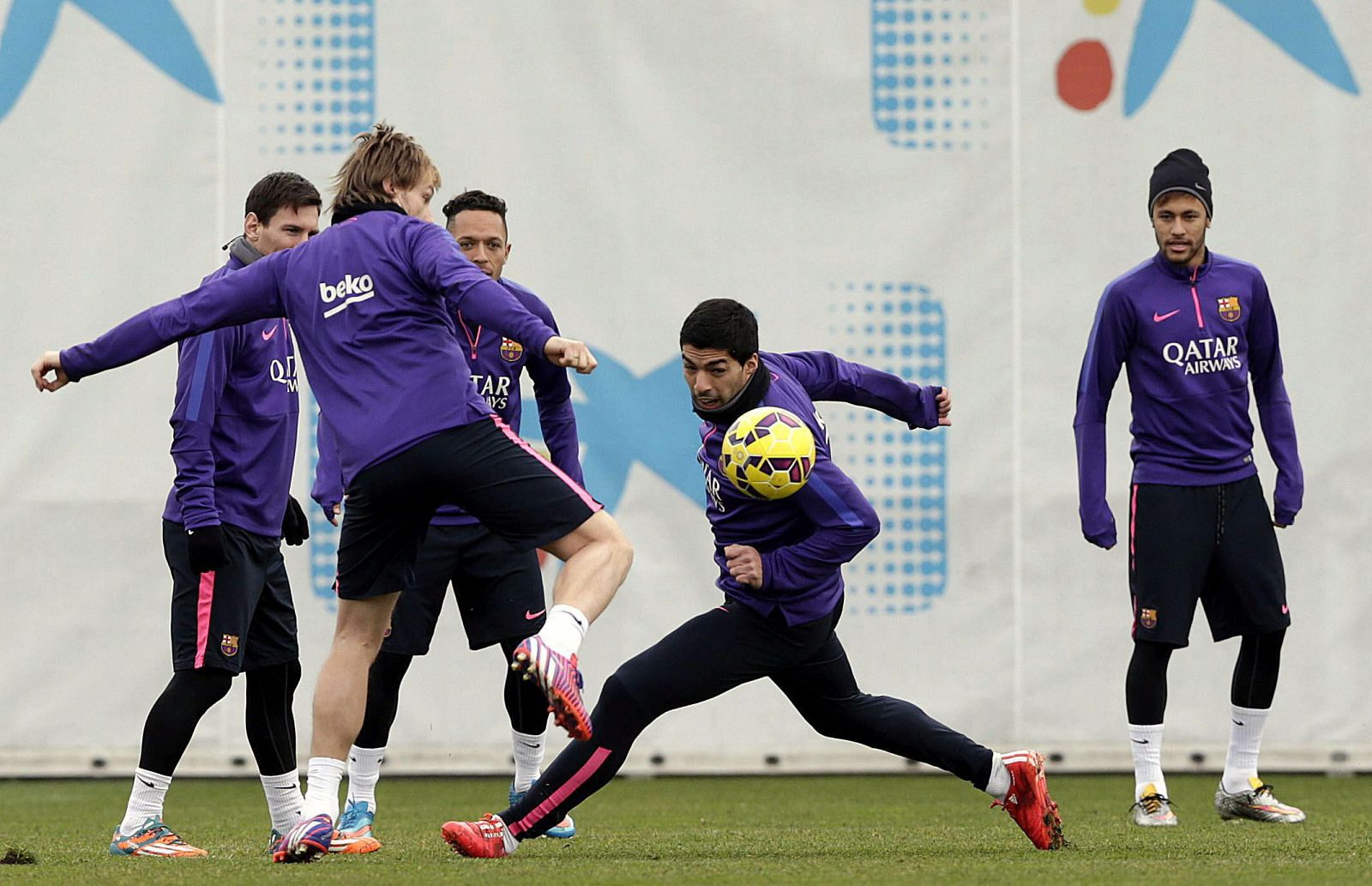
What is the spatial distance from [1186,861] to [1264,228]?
416cm

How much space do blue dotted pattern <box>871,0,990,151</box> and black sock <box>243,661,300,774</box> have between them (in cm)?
386

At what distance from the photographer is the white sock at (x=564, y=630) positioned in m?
4.08

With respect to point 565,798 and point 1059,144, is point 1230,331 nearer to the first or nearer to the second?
point 1059,144

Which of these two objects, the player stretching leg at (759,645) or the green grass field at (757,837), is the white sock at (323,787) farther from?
the player stretching leg at (759,645)

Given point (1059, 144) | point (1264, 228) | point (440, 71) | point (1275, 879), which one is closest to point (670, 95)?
point (440, 71)

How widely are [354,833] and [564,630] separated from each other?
54.3 inches

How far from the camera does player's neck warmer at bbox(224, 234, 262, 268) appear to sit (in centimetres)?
526

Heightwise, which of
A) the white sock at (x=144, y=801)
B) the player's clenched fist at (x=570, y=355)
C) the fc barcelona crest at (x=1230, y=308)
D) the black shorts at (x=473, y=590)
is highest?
the fc barcelona crest at (x=1230, y=308)

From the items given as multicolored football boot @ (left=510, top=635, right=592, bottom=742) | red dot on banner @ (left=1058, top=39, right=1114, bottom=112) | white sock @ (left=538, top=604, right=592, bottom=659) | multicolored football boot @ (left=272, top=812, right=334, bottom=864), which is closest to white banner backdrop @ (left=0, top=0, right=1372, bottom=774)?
red dot on banner @ (left=1058, top=39, right=1114, bottom=112)

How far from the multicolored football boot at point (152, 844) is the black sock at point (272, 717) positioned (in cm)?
34

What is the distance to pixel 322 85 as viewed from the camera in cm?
796

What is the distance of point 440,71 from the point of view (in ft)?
26.1

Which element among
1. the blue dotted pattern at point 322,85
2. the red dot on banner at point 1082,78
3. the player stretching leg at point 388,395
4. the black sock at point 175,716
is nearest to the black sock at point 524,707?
the black sock at point 175,716

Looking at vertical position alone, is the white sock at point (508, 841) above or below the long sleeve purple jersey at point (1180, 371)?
below
